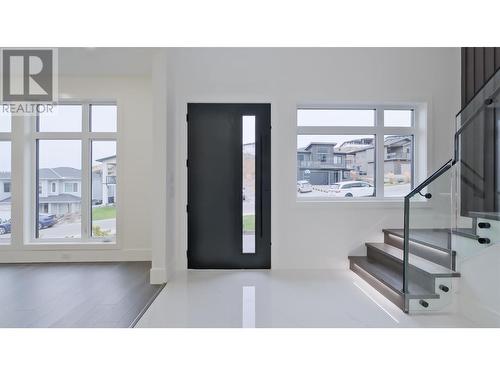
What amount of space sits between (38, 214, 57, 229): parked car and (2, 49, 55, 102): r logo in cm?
191

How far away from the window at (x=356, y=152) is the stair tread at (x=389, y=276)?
102 centimetres

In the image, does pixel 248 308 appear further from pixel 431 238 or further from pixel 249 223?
pixel 431 238

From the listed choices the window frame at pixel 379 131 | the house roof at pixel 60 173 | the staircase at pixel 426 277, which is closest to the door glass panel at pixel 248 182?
the window frame at pixel 379 131

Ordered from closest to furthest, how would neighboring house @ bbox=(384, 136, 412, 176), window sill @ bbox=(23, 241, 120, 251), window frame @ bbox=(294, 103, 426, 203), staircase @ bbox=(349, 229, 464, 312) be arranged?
staircase @ bbox=(349, 229, 464, 312) → window frame @ bbox=(294, 103, 426, 203) → neighboring house @ bbox=(384, 136, 412, 176) → window sill @ bbox=(23, 241, 120, 251)

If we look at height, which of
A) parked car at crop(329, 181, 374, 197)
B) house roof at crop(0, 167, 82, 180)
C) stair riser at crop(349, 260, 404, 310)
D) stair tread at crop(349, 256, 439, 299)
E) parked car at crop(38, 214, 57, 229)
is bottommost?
stair riser at crop(349, 260, 404, 310)

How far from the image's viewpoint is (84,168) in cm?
488

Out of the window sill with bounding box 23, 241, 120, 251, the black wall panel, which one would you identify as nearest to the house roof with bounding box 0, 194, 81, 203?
the window sill with bounding box 23, 241, 120, 251

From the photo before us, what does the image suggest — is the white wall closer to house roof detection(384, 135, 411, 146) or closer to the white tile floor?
house roof detection(384, 135, 411, 146)

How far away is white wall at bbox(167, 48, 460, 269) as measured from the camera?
4375 millimetres

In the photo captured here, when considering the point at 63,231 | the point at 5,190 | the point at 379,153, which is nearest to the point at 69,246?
the point at 63,231

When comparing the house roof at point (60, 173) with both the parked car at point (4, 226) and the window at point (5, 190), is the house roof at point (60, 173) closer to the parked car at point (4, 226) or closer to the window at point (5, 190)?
the window at point (5, 190)

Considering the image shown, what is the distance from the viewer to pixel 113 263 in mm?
4641

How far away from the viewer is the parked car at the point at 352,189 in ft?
15.1

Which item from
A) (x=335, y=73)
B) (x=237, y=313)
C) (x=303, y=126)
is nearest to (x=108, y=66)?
(x=303, y=126)
